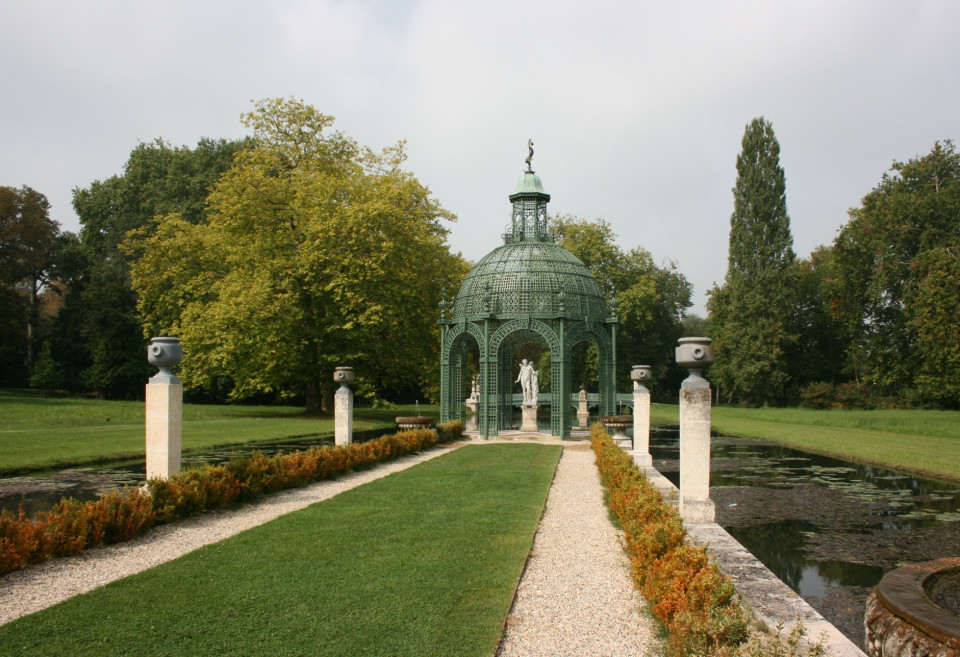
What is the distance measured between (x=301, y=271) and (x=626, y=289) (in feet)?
75.6

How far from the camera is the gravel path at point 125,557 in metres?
5.93

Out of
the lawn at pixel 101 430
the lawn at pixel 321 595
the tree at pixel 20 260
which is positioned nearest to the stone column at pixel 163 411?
the lawn at pixel 321 595

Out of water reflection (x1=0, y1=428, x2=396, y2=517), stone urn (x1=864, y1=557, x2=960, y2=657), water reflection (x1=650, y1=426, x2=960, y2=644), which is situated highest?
stone urn (x1=864, y1=557, x2=960, y2=657)

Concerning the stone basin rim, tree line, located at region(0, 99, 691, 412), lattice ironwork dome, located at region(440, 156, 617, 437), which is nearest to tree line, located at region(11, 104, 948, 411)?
tree line, located at region(0, 99, 691, 412)

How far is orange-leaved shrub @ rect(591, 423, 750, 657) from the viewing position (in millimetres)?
3873

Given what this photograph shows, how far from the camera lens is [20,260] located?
39906 mm

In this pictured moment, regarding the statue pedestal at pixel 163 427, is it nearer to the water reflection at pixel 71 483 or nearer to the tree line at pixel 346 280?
the water reflection at pixel 71 483

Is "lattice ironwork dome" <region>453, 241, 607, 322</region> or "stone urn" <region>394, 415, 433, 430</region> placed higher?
"lattice ironwork dome" <region>453, 241, 607, 322</region>

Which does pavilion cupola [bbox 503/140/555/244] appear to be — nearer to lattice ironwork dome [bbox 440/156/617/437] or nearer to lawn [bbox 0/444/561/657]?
lattice ironwork dome [bbox 440/156/617/437]

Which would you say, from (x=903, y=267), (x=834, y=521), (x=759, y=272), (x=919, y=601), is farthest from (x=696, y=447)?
(x=759, y=272)

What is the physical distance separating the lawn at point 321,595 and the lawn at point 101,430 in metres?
7.78

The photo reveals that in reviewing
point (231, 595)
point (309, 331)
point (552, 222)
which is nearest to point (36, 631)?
point (231, 595)

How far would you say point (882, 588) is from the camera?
3797 millimetres

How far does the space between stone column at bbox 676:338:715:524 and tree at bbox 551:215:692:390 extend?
94.3 feet
